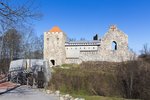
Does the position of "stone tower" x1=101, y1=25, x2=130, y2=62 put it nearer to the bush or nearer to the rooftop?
the rooftop

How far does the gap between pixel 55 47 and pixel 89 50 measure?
24.6ft

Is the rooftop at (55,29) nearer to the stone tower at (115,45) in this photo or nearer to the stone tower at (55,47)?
the stone tower at (55,47)

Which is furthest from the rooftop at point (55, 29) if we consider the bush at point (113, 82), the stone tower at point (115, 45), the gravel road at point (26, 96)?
the gravel road at point (26, 96)

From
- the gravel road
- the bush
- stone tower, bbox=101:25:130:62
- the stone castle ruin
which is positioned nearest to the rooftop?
the stone castle ruin

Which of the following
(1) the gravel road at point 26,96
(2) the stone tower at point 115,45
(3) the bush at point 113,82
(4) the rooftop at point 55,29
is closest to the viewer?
(1) the gravel road at point 26,96

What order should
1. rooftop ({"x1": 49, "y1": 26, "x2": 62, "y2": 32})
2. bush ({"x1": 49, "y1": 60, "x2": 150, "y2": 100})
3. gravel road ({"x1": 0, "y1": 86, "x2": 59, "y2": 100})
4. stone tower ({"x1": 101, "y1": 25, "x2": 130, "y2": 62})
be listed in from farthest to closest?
rooftop ({"x1": 49, "y1": 26, "x2": 62, "y2": 32})
stone tower ({"x1": 101, "y1": 25, "x2": 130, "y2": 62})
bush ({"x1": 49, "y1": 60, "x2": 150, "y2": 100})
gravel road ({"x1": 0, "y1": 86, "x2": 59, "y2": 100})

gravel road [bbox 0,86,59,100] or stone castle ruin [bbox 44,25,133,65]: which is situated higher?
stone castle ruin [bbox 44,25,133,65]

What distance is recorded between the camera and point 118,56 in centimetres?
6153

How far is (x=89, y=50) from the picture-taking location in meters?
64.6

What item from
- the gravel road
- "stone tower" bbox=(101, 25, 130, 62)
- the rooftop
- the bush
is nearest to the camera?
the gravel road

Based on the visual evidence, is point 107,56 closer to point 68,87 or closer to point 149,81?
point 68,87

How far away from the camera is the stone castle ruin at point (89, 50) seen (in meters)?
62.0

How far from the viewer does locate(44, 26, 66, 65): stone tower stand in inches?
2505

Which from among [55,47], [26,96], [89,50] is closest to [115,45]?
[89,50]
